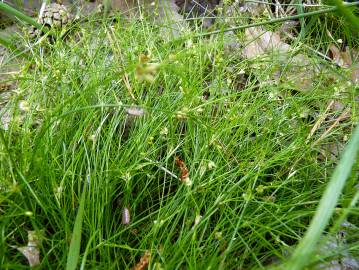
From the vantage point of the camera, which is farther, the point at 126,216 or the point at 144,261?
the point at 126,216

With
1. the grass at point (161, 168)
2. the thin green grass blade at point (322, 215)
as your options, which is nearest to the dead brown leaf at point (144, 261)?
the grass at point (161, 168)

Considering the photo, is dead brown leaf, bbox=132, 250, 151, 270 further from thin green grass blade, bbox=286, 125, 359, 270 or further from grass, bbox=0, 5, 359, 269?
thin green grass blade, bbox=286, 125, 359, 270

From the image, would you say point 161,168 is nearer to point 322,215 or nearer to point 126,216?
point 126,216

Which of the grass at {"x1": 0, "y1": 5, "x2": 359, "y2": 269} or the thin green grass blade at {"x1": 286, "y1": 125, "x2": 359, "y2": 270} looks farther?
the grass at {"x1": 0, "y1": 5, "x2": 359, "y2": 269}

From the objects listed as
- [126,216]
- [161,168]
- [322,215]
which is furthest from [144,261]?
[322,215]

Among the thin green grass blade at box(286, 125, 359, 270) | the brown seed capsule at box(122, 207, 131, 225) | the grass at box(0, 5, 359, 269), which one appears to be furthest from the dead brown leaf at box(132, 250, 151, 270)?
the thin green grass blade at box(286, 125, 359, 270)
